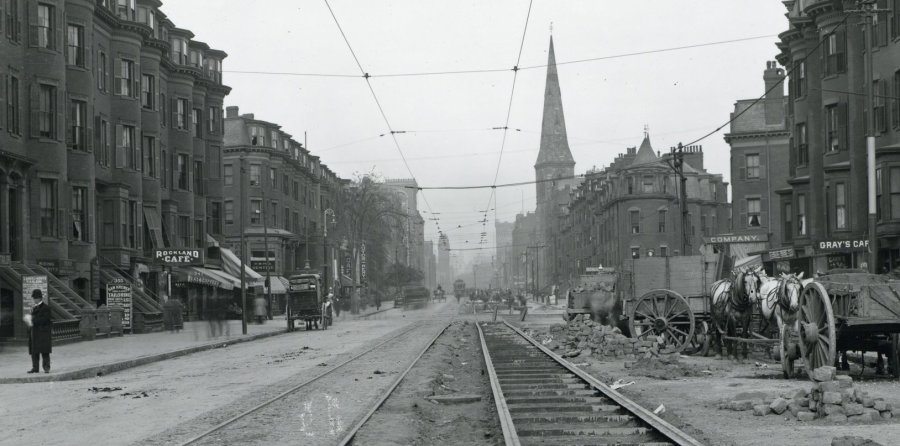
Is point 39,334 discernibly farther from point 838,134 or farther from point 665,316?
point 838,134

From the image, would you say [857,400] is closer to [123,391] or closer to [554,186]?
[123,391]

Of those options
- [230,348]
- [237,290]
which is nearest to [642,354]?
[230,348]

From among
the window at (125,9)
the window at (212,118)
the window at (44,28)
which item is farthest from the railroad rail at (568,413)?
the window at (212,118)

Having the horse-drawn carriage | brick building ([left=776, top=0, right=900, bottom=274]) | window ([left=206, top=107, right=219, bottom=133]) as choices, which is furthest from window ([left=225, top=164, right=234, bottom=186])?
brick building ([left=776, top=0, right=900, bottom=274])

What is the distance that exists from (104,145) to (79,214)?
4945 millimetres

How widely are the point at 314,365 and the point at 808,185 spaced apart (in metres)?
27.7

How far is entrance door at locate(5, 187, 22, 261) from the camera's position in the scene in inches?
1302

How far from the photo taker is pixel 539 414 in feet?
41.6

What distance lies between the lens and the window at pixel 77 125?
37.8 m

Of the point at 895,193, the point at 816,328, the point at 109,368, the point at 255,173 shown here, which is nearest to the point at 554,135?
the point at 255,173

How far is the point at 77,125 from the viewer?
38250mm

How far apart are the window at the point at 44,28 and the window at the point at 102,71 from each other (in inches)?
245

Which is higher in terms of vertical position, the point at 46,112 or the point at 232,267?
the point at 46,112

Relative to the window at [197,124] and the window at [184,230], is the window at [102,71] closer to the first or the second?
the window at [184,230]
